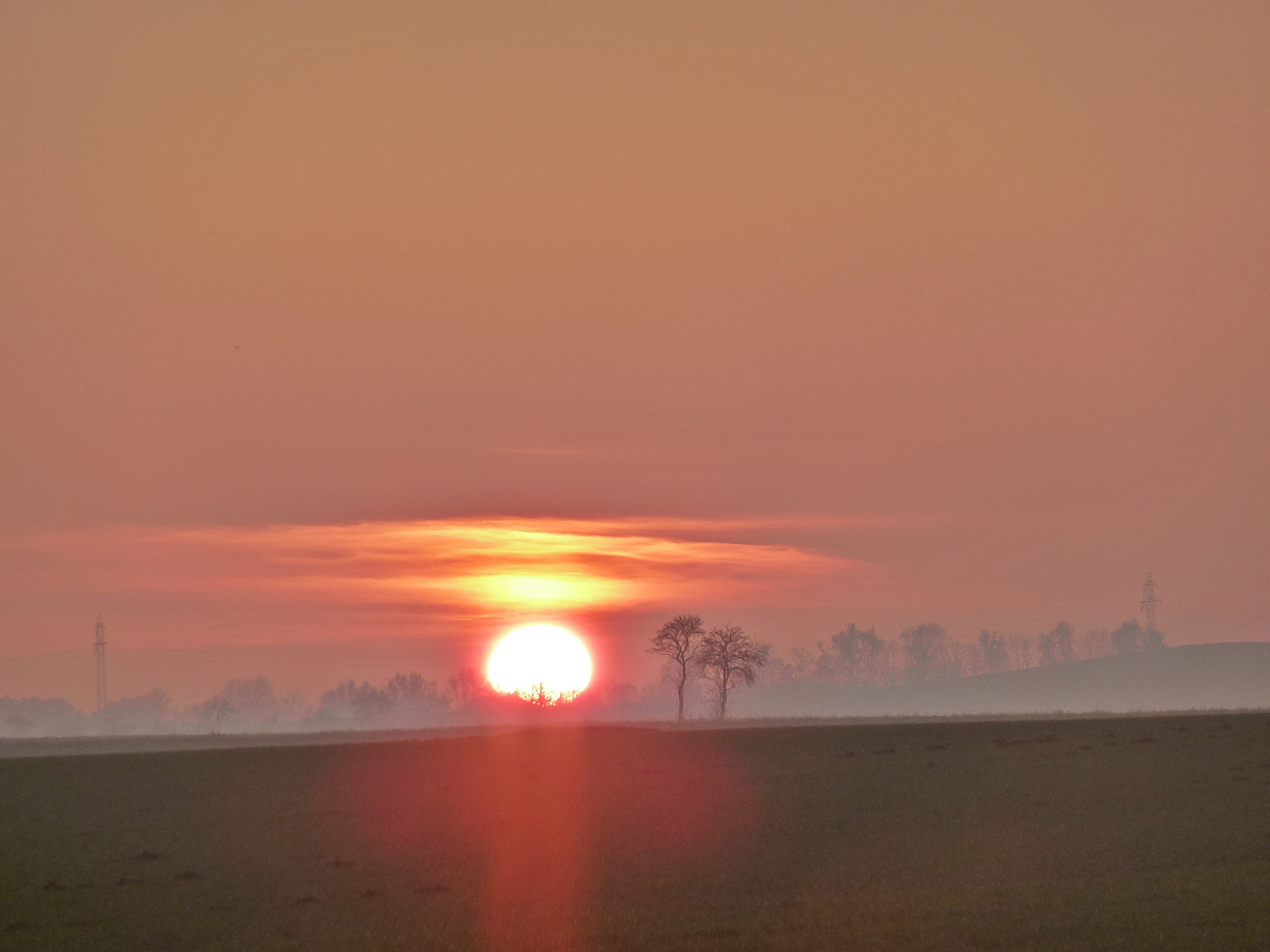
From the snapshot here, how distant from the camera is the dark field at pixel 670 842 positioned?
1476 inches

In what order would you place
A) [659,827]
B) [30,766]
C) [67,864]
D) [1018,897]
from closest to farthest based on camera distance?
[1018,897] < [67,864] < [659,827] < [30,766]

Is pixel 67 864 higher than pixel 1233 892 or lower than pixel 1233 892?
lower

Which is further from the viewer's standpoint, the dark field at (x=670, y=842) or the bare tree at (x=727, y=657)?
the bare tree at (x=727, y=657)

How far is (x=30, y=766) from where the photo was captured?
7512 cm

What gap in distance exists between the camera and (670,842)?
53.6 m

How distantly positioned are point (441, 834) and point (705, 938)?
24628mm

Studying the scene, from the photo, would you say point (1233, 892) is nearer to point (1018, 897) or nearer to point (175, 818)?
point (1018, 897)

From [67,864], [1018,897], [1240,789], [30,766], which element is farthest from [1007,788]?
[30,766]

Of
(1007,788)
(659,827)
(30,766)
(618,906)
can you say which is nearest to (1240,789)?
(1007,788)

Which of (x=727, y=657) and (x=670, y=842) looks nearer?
(x=670, y=842)

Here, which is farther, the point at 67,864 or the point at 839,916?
the point at 67,864

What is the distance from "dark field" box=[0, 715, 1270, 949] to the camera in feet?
123

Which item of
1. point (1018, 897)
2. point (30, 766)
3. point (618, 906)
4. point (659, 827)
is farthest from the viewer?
point (30, 766)

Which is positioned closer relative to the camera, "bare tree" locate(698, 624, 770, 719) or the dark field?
the dark field
